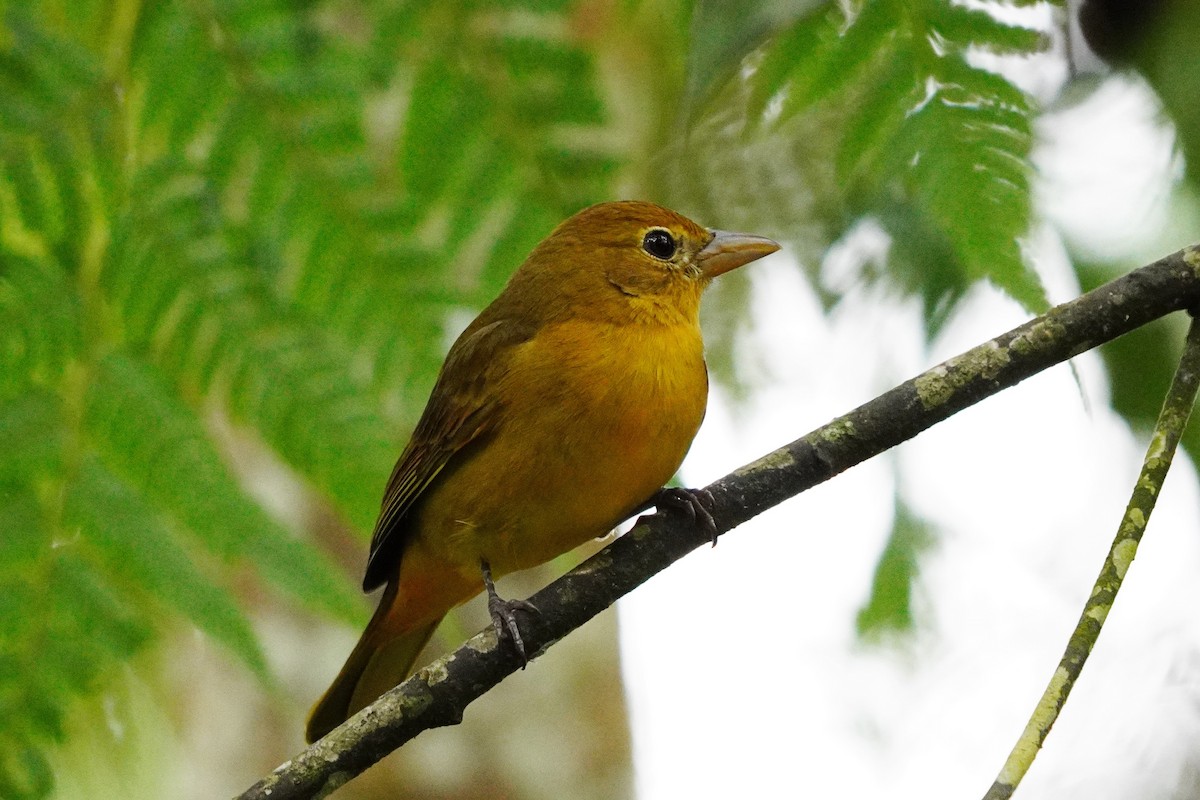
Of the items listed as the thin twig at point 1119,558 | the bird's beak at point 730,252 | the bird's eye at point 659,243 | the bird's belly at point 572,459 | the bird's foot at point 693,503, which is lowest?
the thin twig at point 1119,558

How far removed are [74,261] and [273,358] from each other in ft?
1.51

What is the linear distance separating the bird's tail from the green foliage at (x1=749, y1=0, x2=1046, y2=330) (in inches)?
60.7

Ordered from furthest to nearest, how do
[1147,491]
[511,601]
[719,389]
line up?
[719,389] → [511,601] → [1147,491]

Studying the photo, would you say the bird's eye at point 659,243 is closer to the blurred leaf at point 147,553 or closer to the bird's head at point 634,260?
the bird's head at point 634,260

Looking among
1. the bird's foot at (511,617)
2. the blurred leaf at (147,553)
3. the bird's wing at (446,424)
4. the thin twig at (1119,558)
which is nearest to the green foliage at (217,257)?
the blurred leaf at (147,553)

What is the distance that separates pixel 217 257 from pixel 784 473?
1302 millimetres

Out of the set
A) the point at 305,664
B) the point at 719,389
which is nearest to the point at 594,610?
the point at 719,389

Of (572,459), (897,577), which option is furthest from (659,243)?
(897,577)

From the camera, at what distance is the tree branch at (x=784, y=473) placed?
5.95 feet

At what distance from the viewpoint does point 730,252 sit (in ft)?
10.4

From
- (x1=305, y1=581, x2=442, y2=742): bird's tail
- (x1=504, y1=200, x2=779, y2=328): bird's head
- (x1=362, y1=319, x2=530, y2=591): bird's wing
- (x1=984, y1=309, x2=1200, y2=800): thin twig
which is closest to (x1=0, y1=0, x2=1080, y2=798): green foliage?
(x1=362, y1=319, x2=530, y2=591): bird's wing

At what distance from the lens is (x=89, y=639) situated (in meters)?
2.48

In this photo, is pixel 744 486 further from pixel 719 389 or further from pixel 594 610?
pixel 719 389

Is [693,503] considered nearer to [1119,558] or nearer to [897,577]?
[1119,558]
